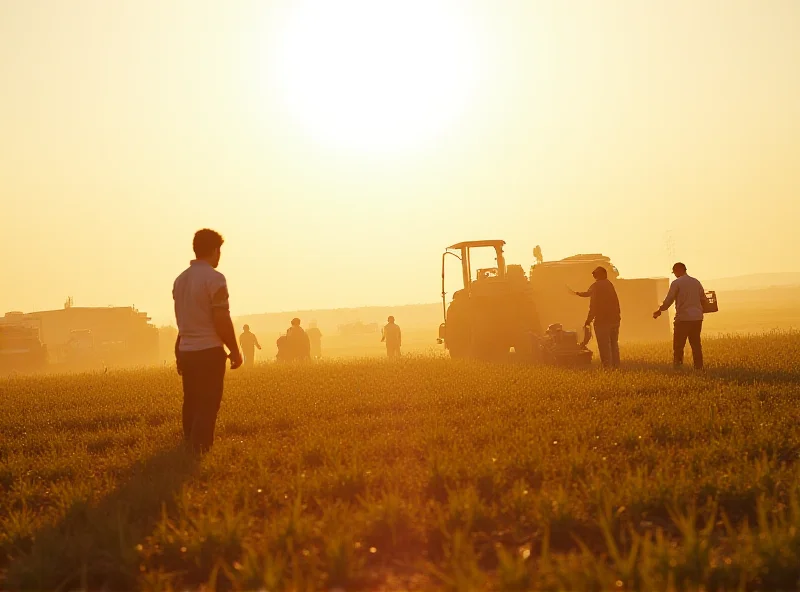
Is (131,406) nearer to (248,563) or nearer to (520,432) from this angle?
(520,432)

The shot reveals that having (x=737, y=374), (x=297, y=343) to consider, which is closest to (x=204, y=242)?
(x=737, y=374)

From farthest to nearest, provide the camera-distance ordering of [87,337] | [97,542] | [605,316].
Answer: [87,337]
[605,316]
[97,542]

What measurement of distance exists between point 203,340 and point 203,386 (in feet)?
1.57

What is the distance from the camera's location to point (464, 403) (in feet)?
35.0

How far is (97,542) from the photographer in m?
4.95

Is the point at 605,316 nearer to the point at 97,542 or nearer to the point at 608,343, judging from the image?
the point at 608,343

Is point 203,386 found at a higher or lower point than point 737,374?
higher

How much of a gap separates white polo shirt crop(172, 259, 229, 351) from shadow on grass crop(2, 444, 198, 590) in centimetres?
174

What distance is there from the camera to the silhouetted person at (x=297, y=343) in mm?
24375

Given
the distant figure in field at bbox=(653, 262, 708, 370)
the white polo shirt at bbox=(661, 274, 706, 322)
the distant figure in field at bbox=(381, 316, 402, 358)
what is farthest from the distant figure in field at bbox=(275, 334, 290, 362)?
the white polo shirt at bbox=(661, 274, 706, 322)

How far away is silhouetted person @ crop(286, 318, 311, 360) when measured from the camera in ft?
80.0

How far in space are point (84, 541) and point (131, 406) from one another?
7266 mm

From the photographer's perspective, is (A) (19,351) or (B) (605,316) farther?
(A) (19,351)

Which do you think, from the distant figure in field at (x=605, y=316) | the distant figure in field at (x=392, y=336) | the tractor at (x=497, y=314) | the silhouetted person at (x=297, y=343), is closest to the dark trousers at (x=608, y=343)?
the distant figure in field at (x=605, y=316)
